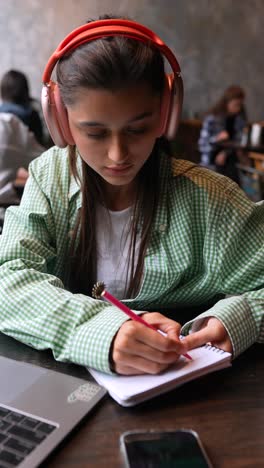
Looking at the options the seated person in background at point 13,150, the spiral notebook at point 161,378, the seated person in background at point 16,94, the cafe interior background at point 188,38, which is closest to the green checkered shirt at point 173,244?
the spiral notebook at point 161,378

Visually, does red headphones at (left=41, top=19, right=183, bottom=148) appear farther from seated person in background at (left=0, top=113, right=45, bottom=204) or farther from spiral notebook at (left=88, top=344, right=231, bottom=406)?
seated person in background at (left=0, top=113, right=45, bottom=204)

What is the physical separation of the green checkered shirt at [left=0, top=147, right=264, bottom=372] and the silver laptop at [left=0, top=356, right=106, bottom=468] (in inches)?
5.9

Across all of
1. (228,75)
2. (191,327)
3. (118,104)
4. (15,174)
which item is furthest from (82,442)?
(228,75)

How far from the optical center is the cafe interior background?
5.57 metres

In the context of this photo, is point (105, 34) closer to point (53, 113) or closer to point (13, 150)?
point (53, 113)

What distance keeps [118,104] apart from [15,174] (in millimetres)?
1820

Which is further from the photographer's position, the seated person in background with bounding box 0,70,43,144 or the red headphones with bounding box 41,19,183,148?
the seated person in background with bounding box 0,70,43,144

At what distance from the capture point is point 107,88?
2.53ft

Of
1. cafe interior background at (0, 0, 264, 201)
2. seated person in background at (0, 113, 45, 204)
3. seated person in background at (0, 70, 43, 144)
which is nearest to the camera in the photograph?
seated person in background at (0, 113, 45, 204)

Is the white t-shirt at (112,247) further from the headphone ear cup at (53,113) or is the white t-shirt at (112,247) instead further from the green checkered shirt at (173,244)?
the headphone ear cup at (53,113)

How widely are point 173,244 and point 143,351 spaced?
13.6 inches

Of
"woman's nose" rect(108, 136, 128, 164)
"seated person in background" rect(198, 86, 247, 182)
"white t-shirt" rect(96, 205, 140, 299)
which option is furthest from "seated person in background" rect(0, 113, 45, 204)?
"seated person in background" rect(198, 86, 247, 182)

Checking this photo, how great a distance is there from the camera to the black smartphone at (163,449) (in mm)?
502

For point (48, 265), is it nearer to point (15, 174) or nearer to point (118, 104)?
point (118, 104)
